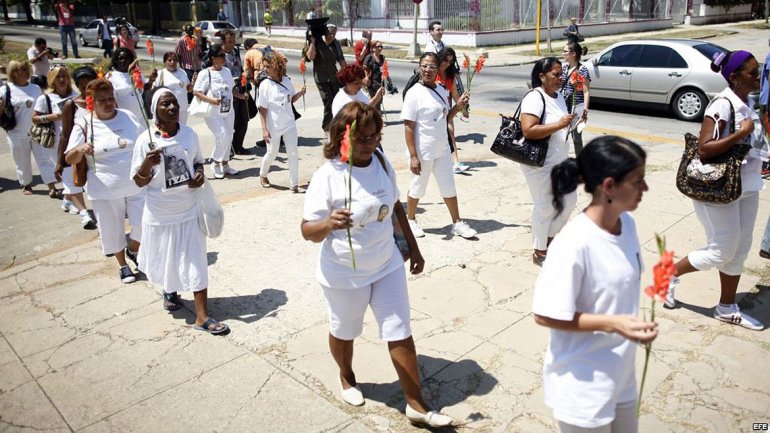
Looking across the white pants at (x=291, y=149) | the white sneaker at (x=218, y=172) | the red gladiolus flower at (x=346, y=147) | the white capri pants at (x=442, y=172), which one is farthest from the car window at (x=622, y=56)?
the red gladiolus flower at (x=346, y=147)

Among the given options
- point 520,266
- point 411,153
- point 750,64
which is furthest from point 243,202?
point 750,64

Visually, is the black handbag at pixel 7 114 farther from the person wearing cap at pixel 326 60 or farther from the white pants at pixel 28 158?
the person wearing cap at pixel 326 60

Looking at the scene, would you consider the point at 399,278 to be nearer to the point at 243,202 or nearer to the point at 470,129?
the point at 243,202

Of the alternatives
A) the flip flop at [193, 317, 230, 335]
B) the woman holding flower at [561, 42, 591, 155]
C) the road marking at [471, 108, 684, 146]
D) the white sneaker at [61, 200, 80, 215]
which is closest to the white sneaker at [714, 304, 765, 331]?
the woman holding flower at [561, 42, 591, 155]

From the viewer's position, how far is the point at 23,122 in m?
8.93

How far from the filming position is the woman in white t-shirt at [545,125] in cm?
534

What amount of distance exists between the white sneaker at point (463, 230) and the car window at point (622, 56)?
347 inches

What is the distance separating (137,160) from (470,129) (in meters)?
8.37

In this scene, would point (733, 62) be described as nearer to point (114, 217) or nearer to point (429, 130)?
point (429, 130)

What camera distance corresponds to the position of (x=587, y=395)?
252 cm

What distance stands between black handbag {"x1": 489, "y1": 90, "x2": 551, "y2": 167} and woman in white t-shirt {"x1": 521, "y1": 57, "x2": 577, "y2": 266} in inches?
2.0

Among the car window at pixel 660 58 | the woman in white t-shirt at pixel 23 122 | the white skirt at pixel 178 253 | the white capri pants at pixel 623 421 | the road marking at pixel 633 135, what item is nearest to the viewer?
the white capri pants at pixel 623 421

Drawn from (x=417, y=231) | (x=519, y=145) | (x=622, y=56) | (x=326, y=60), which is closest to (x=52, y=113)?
(x=326, y=60)

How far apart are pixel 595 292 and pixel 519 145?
10.5ft
